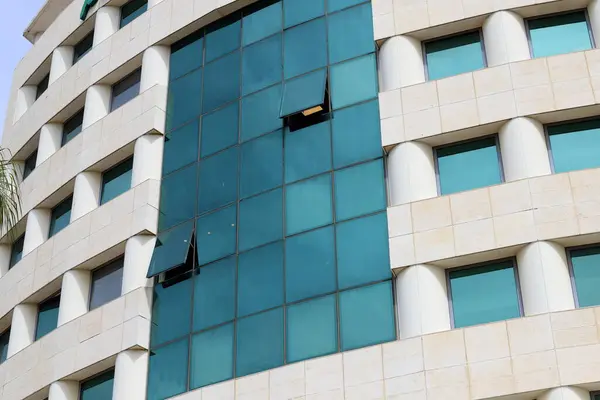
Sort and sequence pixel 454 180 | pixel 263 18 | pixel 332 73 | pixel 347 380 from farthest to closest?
pixel 263 18 < pixel 332 73 < pixel 454 180 < pixel 347 380

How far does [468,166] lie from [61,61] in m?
19.4

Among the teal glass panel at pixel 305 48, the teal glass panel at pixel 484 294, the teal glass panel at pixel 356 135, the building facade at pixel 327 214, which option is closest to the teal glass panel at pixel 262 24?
the building facade at pixel 327 214

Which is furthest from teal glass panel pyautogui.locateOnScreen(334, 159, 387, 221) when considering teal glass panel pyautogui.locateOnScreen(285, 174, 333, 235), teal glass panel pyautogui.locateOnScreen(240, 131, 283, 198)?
teal glass panel pyautogui.locateOnScreen(240, 131, 283, 198)

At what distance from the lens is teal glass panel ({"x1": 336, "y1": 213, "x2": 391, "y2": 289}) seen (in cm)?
2786

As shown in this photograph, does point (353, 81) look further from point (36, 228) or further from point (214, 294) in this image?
point (36, 228)

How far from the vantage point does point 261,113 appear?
1260 inches

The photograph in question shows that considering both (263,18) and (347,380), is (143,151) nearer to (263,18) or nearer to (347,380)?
(263,18)

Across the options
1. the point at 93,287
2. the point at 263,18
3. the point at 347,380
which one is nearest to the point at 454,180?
the point at 347,380

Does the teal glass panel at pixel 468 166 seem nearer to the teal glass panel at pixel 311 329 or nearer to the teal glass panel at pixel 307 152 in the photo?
the teal glass panel at pixel 307 152

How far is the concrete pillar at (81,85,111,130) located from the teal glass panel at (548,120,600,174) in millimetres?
16702

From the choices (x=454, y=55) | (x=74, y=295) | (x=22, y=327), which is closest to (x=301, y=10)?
(x=454, y=55)

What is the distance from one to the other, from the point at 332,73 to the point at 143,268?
845cm

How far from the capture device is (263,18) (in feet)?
111

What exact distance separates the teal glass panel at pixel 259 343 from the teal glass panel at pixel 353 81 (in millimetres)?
6847
